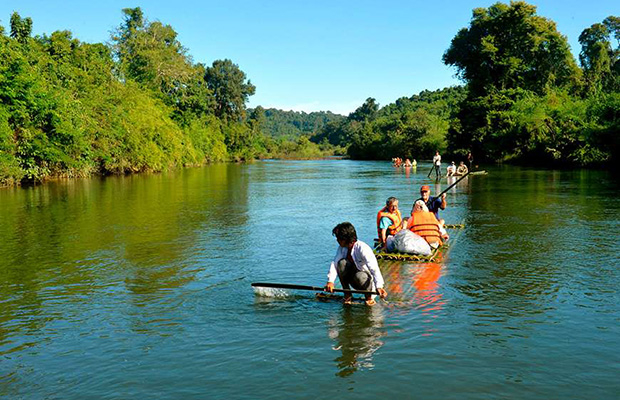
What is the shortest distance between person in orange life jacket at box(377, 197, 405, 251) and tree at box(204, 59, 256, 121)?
103197 mm

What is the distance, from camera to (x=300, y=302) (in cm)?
929

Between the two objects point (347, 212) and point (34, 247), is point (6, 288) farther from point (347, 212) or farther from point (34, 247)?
point (347, 212)

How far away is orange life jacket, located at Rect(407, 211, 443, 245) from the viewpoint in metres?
12.3

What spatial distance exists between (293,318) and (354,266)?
51.3 inches

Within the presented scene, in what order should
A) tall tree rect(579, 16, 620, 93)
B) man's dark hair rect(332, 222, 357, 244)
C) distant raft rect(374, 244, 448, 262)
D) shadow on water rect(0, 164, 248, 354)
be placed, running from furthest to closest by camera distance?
tall tree rect(579, 16, 620, 93) < distant raft rect(374, 244, 448, 262) < shadow on water rect(0, 164, 248, 354) < man's dark hair rect(332, 222, 357, 244)

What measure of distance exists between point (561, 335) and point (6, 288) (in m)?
10.0

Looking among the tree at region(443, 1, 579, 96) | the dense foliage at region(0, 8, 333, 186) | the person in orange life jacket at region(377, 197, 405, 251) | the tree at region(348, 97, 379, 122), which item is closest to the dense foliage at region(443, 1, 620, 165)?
the tree at region(443, 1, 579, 96)

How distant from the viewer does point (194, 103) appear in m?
→ 77.5

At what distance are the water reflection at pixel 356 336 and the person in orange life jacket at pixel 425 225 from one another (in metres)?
3.95

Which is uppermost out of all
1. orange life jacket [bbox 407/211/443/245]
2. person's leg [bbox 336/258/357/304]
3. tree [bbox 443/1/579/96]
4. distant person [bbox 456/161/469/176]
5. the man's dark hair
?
tree [bbox 443/1/579/96]

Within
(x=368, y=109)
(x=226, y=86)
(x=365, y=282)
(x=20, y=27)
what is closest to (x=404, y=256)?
(x=365, y=282)

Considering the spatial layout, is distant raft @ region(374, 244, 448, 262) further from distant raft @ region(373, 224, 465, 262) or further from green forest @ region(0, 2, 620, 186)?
green forest @ region(0, 2, 620, 186)

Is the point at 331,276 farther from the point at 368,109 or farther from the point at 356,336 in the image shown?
the point at 368,109

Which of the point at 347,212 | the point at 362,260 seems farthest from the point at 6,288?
the point at 347,212
